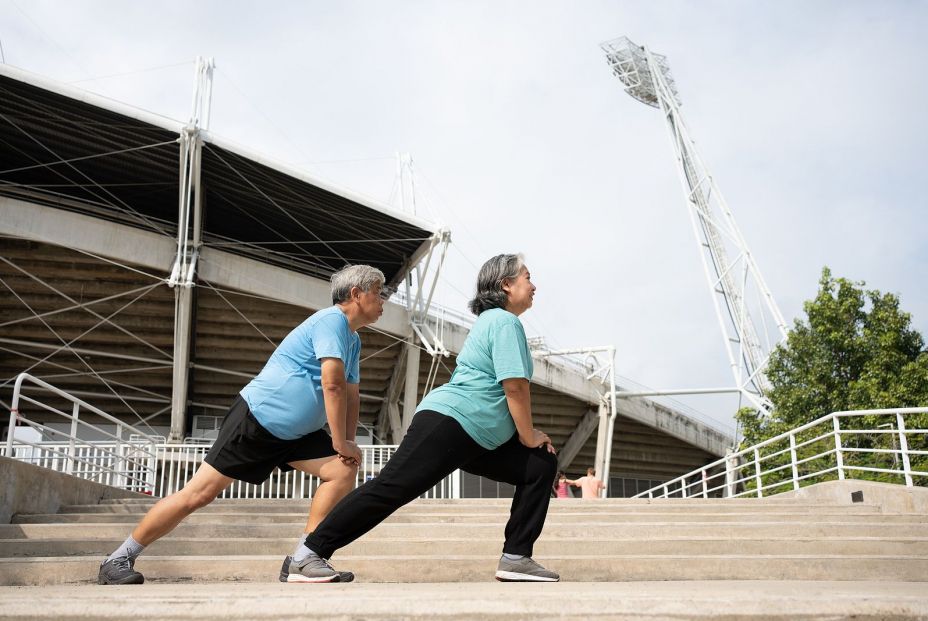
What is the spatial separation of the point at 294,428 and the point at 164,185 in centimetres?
1999

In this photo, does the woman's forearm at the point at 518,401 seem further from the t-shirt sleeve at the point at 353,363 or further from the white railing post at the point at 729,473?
the white railing post at the point at 729,473

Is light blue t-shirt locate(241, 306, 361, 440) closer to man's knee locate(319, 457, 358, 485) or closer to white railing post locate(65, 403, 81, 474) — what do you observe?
man's knee locate(319, 457, 358, 485)

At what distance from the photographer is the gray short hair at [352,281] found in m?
4.02

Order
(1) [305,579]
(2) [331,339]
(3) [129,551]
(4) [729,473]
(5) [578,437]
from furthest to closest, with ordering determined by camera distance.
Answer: (5) [578,437]
(4) [729,473]
(2) [331,339]
(3) [129,551]
(1) [305,579]

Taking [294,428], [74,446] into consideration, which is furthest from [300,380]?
[74,446]

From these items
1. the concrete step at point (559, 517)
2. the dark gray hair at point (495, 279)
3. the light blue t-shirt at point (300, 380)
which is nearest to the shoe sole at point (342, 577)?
the light blue t-shirt at point (300, 380)

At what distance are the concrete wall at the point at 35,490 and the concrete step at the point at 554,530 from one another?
27.8 inches

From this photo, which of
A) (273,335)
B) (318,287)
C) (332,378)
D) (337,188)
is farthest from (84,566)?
(273,335)

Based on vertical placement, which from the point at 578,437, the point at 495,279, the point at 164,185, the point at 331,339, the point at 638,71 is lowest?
the point at 331,339

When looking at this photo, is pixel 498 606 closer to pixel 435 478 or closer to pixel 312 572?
pixel 435 478

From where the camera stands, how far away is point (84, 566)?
403 centimetres

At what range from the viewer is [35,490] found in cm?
640

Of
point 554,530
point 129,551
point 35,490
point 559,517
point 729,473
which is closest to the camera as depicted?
point 129,551

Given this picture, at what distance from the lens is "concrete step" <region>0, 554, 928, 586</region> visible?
3979mm
